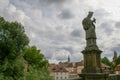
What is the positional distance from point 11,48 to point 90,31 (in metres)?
20.4

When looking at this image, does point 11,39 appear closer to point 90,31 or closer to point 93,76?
point 90,31

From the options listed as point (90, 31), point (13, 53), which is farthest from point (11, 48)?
point (90, 31)

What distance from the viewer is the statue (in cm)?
902

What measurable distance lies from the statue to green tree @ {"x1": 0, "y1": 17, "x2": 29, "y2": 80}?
61.4 feet

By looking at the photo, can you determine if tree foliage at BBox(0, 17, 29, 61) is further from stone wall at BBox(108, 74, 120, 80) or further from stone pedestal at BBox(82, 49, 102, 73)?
stone pedestal at BBox(82, 49, 102, 73)

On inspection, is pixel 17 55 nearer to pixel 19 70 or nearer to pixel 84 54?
pixel 19 70

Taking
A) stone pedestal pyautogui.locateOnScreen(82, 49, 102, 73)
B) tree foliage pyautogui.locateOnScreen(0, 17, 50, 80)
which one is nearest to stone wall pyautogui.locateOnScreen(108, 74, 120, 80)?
stone pedestal pyautogui.locateOnScreen(82, 49, 102, 73)

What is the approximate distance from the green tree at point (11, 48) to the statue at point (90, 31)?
18726mm

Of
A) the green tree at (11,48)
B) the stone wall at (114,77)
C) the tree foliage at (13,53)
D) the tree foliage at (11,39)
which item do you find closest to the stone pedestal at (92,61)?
the stone wall at (114,77)

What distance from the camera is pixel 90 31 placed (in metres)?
9.18

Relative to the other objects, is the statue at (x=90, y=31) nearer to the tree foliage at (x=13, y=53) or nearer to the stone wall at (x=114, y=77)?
the stone wall at (x=114, y=77)

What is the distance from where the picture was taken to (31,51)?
47.8m

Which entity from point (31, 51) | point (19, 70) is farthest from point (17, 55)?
point (31, 51)

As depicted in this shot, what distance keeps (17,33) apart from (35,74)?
18.8 feet
